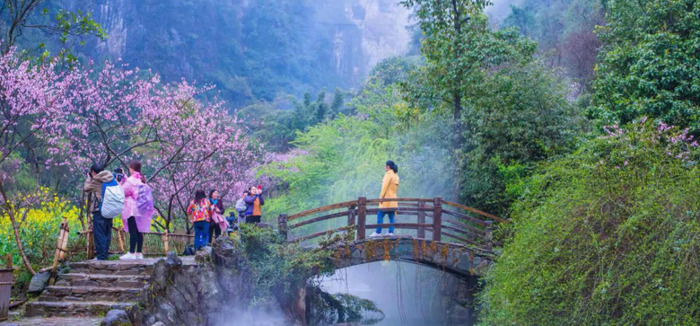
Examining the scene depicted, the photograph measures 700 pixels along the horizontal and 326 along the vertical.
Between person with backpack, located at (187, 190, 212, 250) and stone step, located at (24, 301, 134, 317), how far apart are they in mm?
2857

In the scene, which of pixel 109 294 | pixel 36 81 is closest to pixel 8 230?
pixel 36 81

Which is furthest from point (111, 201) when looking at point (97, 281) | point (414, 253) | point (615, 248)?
point (615, 248)

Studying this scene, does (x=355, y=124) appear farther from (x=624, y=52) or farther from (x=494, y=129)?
(x=624, y=52)

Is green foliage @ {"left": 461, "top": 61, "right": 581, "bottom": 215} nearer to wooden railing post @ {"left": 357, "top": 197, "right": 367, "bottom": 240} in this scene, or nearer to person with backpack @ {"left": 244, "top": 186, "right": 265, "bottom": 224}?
wooden railing post @ {"left": 357, "top": 197, "right": 367, "bottom": 240}

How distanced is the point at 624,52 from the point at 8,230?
12.5m

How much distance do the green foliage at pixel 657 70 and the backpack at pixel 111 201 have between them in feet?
29.4

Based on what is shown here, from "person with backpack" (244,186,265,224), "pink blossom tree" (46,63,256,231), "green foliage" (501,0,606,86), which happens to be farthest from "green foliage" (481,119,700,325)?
"green foliage" (501,0,606,86)

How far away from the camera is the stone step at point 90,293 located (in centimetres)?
842

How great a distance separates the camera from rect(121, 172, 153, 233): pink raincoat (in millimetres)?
9242

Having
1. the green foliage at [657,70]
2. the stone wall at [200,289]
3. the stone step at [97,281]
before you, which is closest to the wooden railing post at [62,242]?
the stone step at [97,281]

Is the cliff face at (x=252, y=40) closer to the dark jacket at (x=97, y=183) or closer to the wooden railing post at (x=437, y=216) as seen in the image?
the wooden railing post at (x=437, y=216)

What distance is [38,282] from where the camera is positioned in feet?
28.4

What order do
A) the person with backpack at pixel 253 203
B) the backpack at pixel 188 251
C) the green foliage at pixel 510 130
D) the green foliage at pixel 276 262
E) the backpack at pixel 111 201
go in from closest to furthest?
the backpack at pixel 111 201, the backpack at pixel 188 251, the green foliage at pixel 276 262, the person with backpack at pixel 253 203, the green foliage at pixel 510 130

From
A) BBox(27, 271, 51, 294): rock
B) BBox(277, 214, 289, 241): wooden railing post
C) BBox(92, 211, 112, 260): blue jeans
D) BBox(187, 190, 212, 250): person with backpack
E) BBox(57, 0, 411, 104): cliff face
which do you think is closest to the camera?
→ BBox(27, 271, 51, 294): rock
